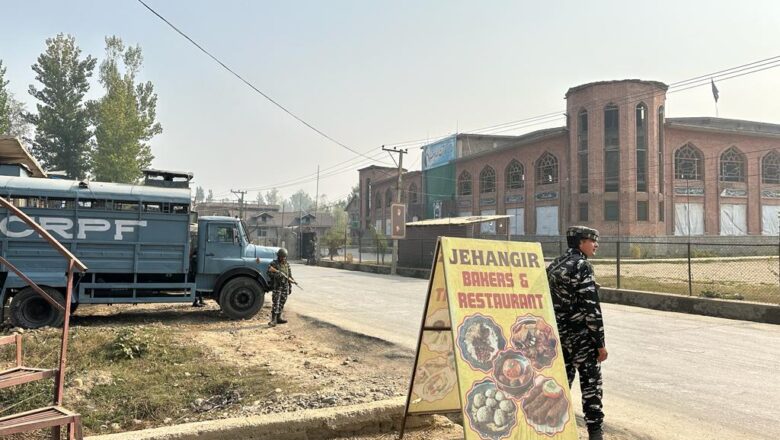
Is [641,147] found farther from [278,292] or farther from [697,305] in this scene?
[278,292]

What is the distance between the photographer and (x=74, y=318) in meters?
11.1

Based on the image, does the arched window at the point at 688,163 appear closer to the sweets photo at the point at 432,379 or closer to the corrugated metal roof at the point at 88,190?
the corrugated metal roof at the point at 88,190

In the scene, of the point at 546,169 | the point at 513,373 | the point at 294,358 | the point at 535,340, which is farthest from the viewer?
the point at 546,169

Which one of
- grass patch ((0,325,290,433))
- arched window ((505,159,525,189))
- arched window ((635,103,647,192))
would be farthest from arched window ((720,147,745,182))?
grass patch ((0,325,290,433))

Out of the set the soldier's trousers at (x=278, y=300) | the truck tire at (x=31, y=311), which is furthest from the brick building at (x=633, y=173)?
the truck tire at (x=31, y=311)

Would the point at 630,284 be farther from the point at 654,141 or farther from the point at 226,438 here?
the point at 654,141

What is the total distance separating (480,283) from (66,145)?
49041 millimetres

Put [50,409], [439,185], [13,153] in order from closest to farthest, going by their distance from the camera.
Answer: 1. [50,409]
2. [13,153]
3. [439,185]

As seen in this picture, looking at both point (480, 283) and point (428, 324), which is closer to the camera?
point (480, 283)

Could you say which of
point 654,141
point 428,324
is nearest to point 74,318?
point 428,324

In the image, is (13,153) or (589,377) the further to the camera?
(13,153)

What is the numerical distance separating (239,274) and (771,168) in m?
56.9

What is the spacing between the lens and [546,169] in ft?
159

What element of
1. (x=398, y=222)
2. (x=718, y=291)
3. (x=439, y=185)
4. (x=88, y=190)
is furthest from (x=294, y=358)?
(x=439, y=185)
